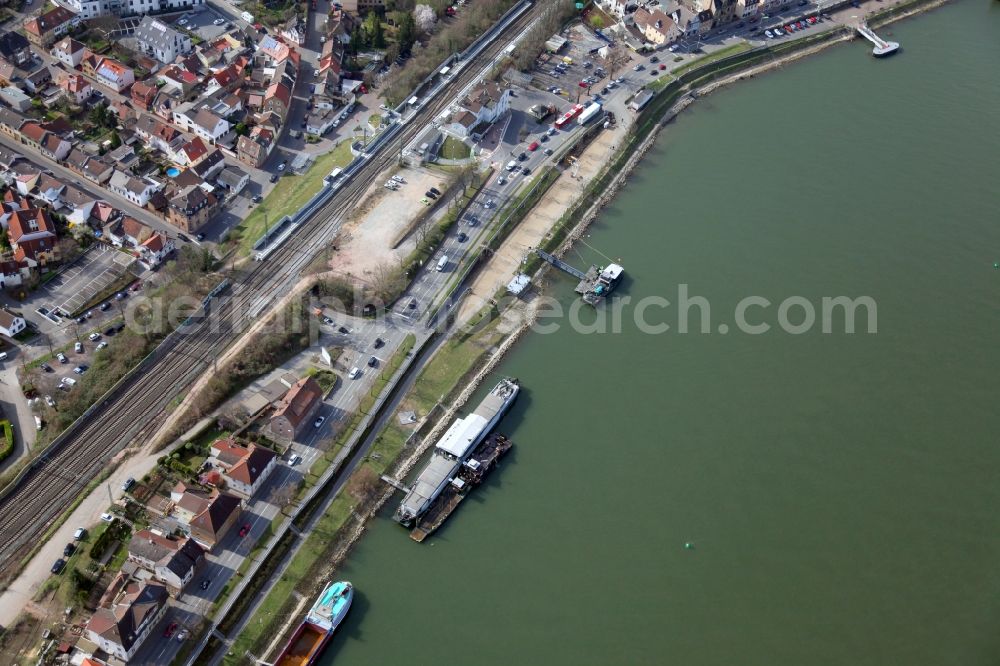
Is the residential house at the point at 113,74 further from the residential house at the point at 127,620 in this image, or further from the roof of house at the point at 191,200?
the residential house at the point at 127,620

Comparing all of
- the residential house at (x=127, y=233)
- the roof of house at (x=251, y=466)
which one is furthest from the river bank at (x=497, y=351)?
the residential house at (x=127, y=233)

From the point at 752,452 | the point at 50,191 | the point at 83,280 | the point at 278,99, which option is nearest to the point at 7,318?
the point at 83,280

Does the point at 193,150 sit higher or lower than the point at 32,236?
higher

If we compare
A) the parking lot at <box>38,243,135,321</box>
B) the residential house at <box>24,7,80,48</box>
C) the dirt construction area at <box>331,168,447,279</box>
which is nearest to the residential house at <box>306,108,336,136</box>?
the dirt construction area at <box>331,168,447,279</box>

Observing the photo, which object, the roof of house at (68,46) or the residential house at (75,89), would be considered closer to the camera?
the residential house at (75,89)

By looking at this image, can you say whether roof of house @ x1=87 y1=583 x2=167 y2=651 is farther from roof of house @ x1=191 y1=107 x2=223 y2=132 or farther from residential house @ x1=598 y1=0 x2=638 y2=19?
residential house @ x1=598 y1=0 x2=638 y2=19

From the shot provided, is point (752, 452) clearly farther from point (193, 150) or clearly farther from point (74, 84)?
point (74, 84)

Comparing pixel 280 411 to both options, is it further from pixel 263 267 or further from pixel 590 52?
pixel 590 52
